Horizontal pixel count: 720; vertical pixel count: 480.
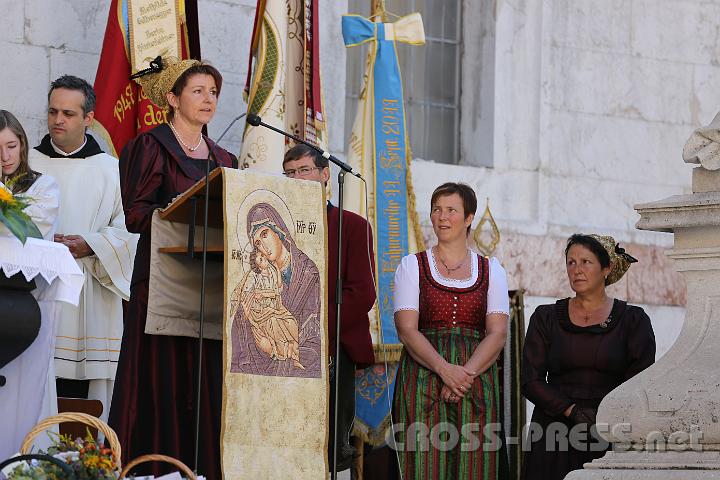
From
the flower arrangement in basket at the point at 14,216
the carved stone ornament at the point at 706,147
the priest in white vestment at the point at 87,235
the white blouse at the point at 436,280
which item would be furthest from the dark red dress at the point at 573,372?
the flower arrangement in basket at the point at 14,216

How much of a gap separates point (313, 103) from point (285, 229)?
8.90ft

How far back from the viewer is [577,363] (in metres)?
7.70

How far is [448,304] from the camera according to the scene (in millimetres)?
7469

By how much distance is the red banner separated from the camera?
846cm

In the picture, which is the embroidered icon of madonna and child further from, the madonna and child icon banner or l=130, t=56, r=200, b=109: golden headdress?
l=130, t=56, r=200, b=109: golden headdress

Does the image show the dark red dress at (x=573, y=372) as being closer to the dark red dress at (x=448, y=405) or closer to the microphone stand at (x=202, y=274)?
the dark red dress at (x=448, y=405)

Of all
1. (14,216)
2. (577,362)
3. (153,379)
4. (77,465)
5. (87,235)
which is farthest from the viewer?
(87,235)

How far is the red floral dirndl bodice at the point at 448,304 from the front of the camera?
747 cm

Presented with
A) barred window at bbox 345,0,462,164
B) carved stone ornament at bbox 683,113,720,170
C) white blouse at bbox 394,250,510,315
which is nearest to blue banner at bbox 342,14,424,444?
white blouse at bbox 394,250,510,315

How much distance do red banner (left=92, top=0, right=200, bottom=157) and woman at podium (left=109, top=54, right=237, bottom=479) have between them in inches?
66.5

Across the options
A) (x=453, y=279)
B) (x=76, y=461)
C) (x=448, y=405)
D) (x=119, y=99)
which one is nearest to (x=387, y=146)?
(x=119, y=99)

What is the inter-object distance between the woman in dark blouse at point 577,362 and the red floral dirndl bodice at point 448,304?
52 cm

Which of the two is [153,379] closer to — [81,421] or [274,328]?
[274,328]

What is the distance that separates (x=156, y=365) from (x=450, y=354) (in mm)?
1567
